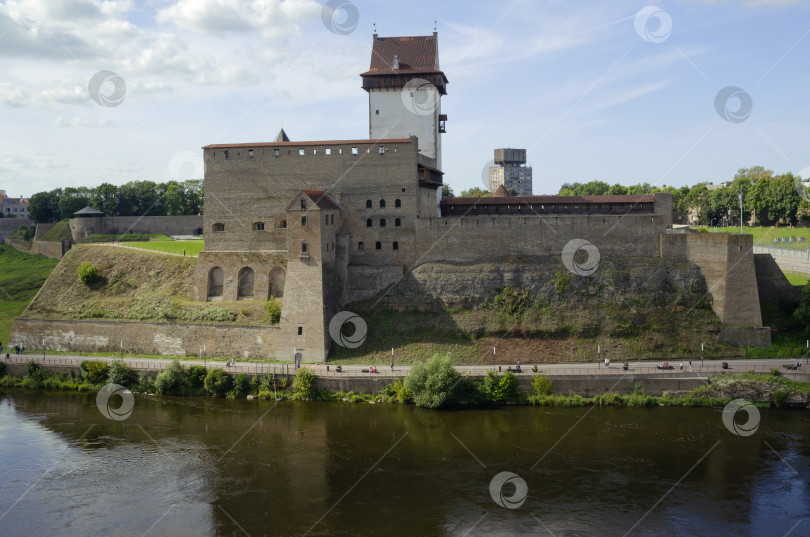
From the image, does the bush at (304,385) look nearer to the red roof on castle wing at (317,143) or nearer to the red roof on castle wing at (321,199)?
the red roof on castle wing at (321,199)

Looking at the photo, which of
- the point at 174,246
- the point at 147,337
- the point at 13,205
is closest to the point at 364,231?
the point at 147,337

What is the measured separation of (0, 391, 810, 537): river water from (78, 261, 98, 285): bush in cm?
1282

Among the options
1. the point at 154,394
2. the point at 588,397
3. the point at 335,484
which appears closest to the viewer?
the point at 335,484

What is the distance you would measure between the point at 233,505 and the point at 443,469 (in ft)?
23.6

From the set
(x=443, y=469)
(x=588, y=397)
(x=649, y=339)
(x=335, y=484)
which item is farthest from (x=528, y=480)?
(x=649, y=339)

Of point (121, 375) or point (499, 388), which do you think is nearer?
point (499, 388)

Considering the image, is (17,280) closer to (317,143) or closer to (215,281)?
(215,281)

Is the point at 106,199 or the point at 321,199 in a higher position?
the point at 106,199

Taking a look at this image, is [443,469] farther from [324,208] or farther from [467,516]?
[324,208]

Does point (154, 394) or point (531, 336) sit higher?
point (531, 336)

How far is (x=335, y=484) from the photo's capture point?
23.5m

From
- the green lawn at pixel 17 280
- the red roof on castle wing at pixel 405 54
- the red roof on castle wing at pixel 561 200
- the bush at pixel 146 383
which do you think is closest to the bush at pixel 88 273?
the green lawn at pixel 17 280

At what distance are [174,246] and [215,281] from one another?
11023mm

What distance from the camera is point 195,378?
1358 inches
